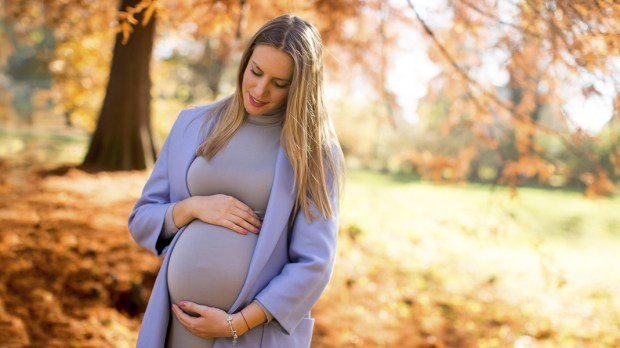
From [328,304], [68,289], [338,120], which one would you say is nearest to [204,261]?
[68,289]

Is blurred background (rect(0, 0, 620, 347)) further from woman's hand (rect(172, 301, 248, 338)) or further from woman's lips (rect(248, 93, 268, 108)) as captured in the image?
woman's hand (rect(172, 301, 248, 338))

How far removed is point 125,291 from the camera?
4.84 m

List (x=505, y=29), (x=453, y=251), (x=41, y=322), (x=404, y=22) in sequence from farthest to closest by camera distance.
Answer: (x=453, y=251) → (x=404, y=22) → (x=505, y=29) → (x=41, y=322)

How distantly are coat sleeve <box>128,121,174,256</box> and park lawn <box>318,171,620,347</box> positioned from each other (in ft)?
9.45

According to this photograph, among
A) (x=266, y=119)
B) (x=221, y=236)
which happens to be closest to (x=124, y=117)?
(x=266, y=119)

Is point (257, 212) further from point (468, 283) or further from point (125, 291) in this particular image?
point (468, 283)

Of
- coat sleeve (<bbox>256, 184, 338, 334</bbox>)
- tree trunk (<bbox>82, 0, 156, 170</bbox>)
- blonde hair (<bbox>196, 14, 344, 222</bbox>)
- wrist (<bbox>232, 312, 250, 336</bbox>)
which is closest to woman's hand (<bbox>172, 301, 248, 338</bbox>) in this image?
wrist (<bbox>232, 312, 250, 336</bbox>)

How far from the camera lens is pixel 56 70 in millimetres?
13414

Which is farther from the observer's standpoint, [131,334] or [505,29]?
[505,29]

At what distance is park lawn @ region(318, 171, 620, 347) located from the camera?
19.0ft

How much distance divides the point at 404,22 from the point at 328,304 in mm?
3033

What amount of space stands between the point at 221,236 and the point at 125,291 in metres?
3.05

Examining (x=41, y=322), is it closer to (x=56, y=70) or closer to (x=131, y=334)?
(x=131, y=334)

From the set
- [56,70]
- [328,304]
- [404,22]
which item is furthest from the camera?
[56,70]
